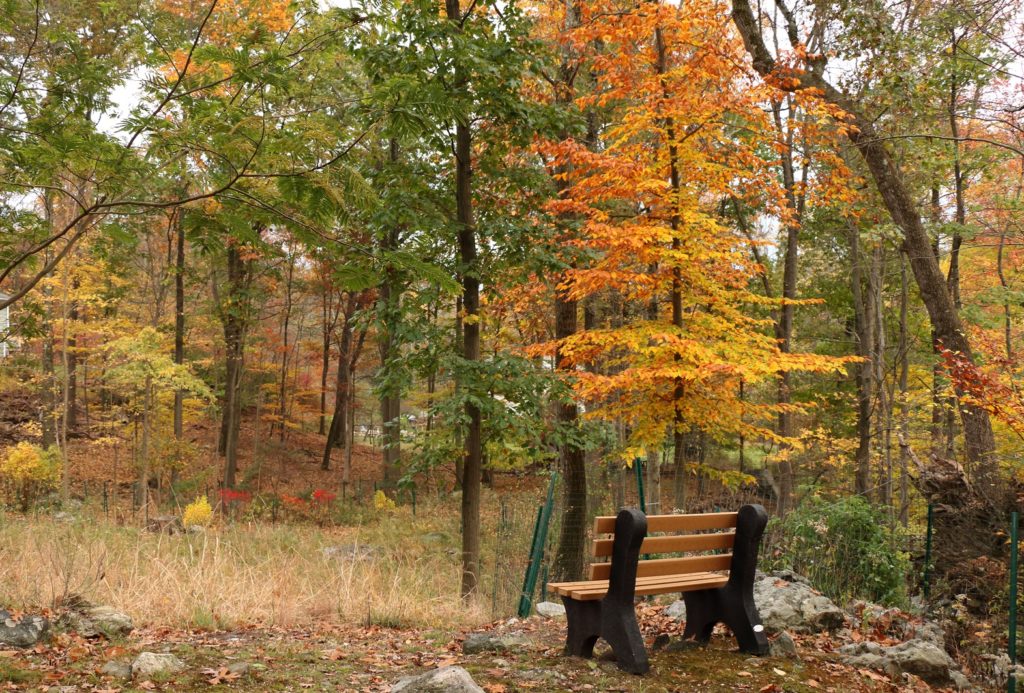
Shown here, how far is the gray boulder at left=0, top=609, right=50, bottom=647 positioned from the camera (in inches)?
196

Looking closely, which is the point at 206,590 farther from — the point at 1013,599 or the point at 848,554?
the point at 1013,599

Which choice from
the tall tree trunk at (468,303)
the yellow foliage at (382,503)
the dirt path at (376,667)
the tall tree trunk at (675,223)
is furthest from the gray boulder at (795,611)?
the yellow foliage at (382,503)

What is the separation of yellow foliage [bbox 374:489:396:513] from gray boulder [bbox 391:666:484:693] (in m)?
15.9

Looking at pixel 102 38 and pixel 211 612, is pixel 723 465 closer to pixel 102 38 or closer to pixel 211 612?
pixel 211 612

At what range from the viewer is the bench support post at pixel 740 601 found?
5270mm

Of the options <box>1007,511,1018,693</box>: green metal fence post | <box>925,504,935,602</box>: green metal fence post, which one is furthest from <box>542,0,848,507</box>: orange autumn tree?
<box>1007,511,1018,693</box>: green metal fence post

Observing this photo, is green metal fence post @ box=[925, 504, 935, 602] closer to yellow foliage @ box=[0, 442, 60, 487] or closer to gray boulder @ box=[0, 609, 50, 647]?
gray boulder @ box=[0, 609, 50, 647]

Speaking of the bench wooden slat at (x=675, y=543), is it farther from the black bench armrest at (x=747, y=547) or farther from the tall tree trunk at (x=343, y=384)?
the tall tree trunk at (x=343, y=384)

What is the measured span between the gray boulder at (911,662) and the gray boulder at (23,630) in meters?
5.38

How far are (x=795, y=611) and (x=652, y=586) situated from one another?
163 cm

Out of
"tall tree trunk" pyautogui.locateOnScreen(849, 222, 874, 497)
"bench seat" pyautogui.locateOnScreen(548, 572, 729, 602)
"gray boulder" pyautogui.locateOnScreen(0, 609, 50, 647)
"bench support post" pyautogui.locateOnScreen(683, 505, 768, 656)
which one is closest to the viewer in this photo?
"bench seat" pyautogui.locateOnScreen(548, 572, 729, 602)

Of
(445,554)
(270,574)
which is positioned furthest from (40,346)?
(270,574)

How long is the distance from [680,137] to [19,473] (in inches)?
611

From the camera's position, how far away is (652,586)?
201 inches
